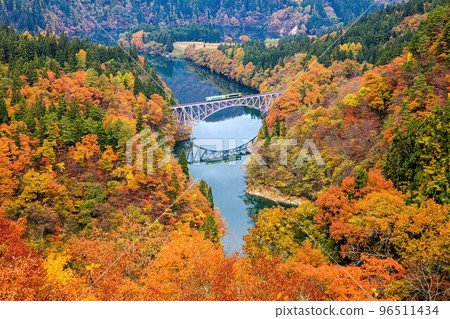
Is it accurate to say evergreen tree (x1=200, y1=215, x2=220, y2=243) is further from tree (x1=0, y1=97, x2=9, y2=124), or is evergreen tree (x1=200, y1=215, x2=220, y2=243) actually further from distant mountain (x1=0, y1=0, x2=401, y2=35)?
distant mountain (x1=0, y1=0, x2=401, y2=35)

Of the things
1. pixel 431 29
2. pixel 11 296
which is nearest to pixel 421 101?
pixel 431 29

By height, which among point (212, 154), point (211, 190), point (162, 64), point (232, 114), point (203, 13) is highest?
point (203, 13)

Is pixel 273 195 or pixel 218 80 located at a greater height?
pixel 218 80

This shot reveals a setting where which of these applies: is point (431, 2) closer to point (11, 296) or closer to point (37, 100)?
point (37, 100)

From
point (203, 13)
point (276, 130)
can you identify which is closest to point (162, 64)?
point (276, 130)

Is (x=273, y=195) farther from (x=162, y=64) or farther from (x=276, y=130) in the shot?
(x=162, y=64)

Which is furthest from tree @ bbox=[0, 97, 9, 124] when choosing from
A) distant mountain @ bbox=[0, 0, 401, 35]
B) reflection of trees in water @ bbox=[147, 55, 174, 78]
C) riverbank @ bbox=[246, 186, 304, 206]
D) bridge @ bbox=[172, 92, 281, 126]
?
distant mountain @ bbox=[0, 0, 401, 35]
